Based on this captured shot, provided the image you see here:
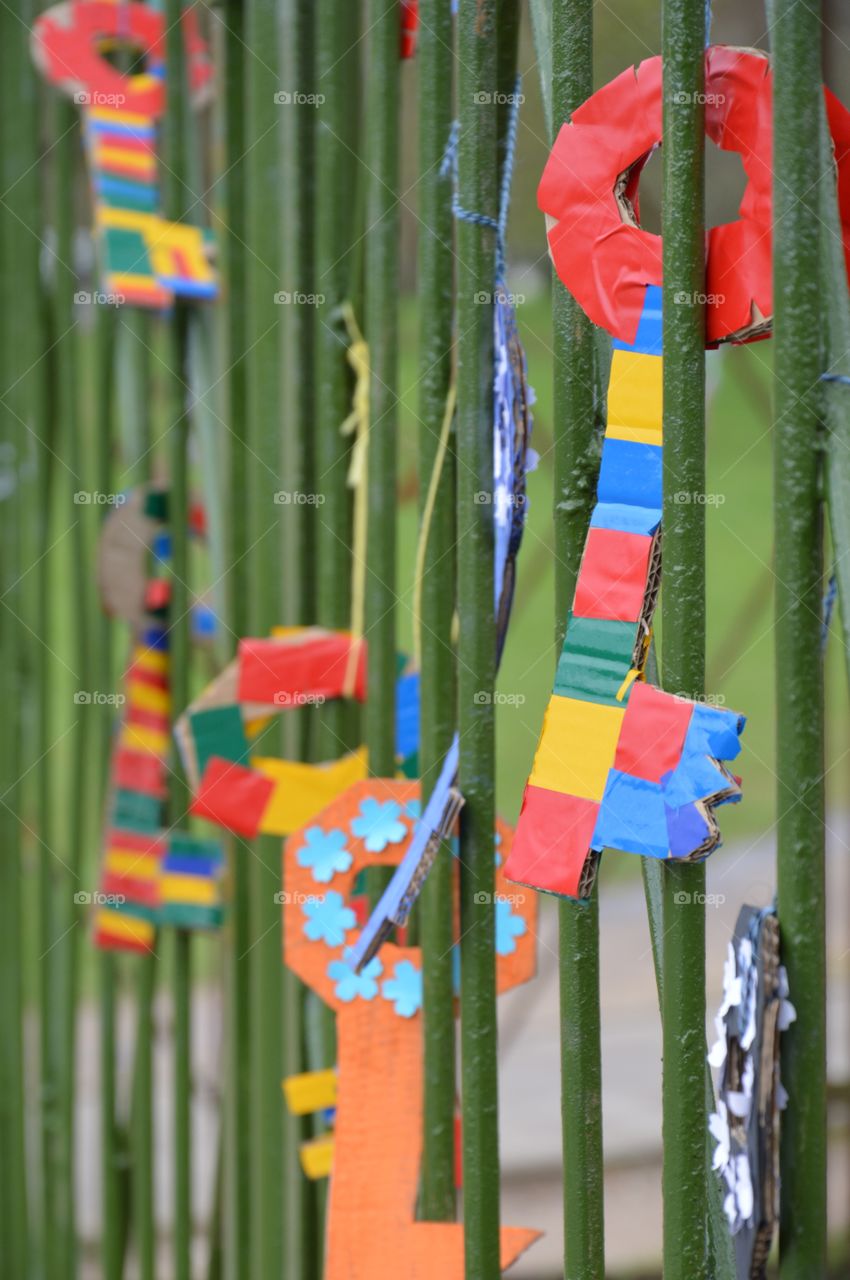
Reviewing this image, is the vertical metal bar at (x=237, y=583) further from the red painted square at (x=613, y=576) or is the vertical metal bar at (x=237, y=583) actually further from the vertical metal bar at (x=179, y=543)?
the red painted square at (x=613, y=576)

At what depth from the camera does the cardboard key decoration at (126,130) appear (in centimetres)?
103

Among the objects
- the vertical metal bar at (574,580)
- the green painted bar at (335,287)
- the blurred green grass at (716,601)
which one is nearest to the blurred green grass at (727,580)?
Answer: the blurred green grass at (716,601)

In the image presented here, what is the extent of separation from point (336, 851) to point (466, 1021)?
0.12 meters

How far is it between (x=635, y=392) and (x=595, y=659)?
0.10 meters

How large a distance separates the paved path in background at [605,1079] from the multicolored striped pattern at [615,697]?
0.60m

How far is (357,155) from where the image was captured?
81 centimetres

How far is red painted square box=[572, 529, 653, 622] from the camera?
1.74 ft

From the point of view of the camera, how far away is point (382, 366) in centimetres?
73

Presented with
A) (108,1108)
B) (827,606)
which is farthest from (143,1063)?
(827,606)

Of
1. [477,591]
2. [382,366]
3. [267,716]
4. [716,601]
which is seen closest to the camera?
[477,591]

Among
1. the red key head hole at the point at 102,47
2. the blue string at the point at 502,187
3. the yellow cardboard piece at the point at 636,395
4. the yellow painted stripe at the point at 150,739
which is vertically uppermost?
the red key head hole at the point at 102,47

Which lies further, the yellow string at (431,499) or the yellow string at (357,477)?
the yellow string at (357,477)

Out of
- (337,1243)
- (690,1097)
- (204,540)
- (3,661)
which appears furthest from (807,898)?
(3,661)

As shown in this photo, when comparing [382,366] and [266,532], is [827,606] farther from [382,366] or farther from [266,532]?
[266,532]
